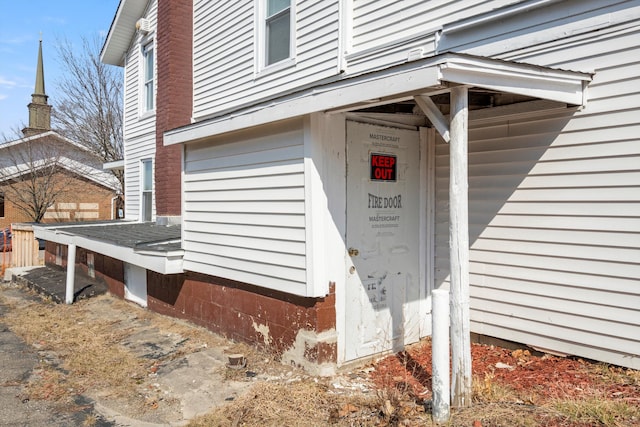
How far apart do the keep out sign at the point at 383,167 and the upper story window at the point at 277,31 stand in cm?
356

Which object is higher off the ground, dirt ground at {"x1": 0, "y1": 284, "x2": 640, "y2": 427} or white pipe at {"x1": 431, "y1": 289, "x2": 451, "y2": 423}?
white pipe at {"x1": 431, "y1": 289, "x2": 451, "y2": 423}

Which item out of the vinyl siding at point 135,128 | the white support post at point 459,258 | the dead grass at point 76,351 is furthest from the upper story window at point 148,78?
the white support post at point 459,258

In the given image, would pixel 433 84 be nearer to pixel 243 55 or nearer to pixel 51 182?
pixel 243 55

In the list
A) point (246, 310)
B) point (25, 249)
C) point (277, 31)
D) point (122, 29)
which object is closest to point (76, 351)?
point (246, 310)

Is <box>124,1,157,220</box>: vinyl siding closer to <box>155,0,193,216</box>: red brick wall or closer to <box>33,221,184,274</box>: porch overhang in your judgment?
<box>155,0,193,216</box>: red brick wall

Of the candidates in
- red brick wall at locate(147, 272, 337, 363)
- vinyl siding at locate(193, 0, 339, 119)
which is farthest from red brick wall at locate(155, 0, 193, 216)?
red brick wall at locate(147, 272, 337, 363)

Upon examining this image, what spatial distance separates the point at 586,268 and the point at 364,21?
436cm

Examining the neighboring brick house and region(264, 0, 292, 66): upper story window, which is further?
the neighboring brick house

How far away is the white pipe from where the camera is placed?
Answer: 3557 mm

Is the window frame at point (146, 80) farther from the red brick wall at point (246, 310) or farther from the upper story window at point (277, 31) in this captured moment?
the red brick wall at point (246, 310)

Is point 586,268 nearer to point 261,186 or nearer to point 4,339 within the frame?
point 261,186

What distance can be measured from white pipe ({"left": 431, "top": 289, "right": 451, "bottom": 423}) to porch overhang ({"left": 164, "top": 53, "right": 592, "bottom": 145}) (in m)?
1.61

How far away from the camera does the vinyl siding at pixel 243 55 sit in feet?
23.7

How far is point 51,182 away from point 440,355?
985 inches
